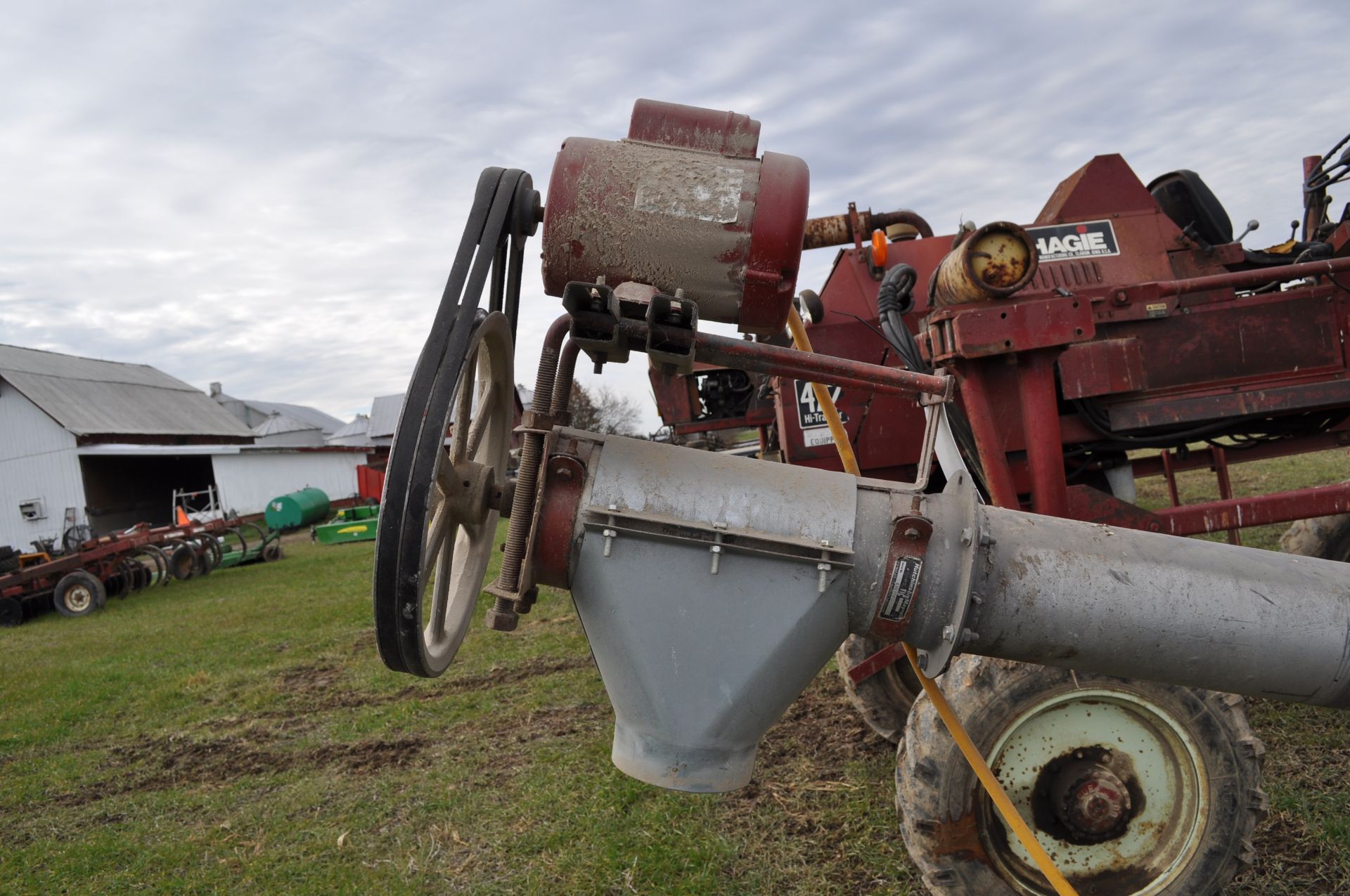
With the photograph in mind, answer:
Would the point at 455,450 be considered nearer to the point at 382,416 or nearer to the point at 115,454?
the point at 115,454

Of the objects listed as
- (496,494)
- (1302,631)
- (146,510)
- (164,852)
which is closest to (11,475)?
(146,510)

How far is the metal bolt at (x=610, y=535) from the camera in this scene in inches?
71.4

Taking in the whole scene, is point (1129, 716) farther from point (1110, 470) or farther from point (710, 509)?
point (1110, 470)

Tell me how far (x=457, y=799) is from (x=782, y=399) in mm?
2620

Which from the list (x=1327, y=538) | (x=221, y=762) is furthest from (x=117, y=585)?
(x=1327, y=538)

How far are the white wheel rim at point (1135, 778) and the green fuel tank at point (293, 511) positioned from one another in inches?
748

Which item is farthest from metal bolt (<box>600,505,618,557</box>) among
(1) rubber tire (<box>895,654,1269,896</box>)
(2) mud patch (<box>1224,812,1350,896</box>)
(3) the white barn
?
(3) the white barn

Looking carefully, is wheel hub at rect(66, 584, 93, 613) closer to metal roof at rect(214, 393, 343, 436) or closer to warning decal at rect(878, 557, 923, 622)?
warning decal at rect(878, 557, 923, 622)

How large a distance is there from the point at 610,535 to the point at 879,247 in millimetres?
3015

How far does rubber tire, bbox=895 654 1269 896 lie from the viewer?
231 cm

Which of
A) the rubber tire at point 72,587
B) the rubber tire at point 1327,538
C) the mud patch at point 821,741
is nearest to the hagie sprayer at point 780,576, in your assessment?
the mud patch at point 821,741

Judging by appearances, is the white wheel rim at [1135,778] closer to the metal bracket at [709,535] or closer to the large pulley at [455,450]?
the metal bracket at [709,535]

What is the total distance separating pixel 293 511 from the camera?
63.8 feet

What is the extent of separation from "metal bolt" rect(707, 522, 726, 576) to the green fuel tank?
62.8ft
